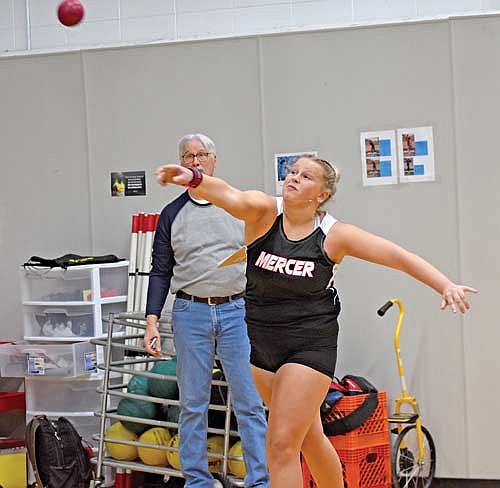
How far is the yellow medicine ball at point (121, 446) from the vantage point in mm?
5414

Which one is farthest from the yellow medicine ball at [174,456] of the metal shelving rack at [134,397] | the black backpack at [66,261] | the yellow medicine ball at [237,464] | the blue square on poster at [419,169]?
the blue square on poster at [419,169]

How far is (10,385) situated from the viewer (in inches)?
253

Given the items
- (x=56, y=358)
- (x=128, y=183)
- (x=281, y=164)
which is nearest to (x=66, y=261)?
(x=56, y=358)

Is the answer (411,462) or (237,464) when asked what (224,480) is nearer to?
(237,464)

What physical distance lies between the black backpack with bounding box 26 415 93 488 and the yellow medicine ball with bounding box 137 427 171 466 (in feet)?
1.13

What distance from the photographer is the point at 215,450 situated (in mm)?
5242

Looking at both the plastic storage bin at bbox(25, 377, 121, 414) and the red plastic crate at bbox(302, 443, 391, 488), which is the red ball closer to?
the plastic storage bin at bbox(25, 377, 121, 414)

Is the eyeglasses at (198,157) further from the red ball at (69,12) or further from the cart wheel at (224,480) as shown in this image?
the cart wheel at (224,480)

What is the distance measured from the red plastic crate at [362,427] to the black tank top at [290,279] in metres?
1.41

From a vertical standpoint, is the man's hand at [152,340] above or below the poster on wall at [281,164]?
below

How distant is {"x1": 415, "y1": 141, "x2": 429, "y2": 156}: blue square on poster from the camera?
18.6 feet

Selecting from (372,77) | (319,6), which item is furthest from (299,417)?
(319,6)

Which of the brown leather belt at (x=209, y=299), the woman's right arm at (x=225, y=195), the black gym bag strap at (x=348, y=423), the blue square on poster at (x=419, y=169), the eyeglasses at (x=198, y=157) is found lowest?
the black gym bag strap at (x=348, y=423)

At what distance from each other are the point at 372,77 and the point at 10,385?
3.03 meters
